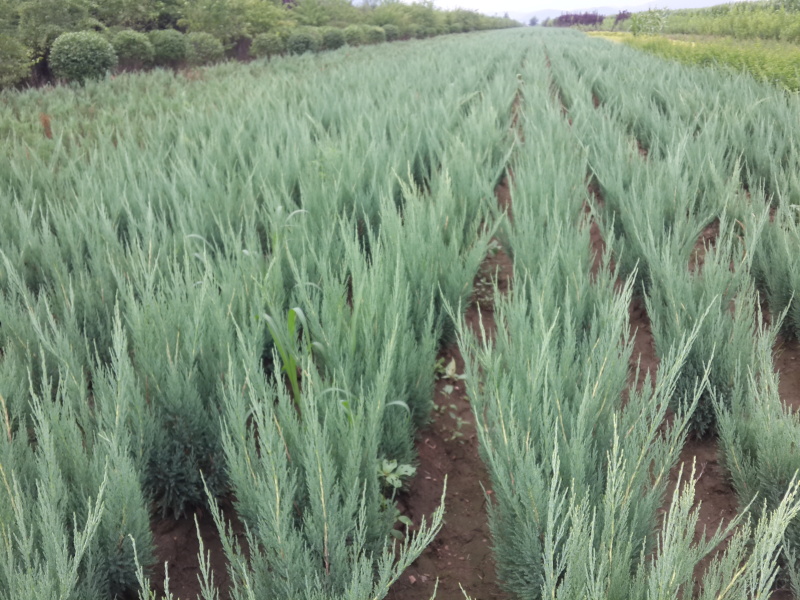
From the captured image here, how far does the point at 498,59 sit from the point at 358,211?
791 centimetres

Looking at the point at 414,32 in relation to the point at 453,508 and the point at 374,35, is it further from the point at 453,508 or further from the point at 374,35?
the point at 453,508

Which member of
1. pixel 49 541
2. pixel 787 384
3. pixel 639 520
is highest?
pixel 49 541

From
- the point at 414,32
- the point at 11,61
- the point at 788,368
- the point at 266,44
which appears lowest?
the point at 788,368

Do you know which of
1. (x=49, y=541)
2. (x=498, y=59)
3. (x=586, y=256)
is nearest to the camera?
(x=49, y=541)

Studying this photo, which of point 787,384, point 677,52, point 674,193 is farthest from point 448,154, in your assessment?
point 677,52

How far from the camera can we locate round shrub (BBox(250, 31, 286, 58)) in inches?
506

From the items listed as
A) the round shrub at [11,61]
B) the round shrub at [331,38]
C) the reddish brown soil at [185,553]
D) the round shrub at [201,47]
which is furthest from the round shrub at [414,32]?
the reddish brown soil at [185,553]

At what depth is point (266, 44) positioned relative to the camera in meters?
12.9

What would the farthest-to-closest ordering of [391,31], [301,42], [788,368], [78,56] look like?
[391,31] < [301,42] < [78,56] < [788,368]

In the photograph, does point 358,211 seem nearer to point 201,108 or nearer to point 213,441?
point 213,441

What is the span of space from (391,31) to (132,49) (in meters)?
14.7

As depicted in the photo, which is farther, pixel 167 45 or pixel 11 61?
pixel 167 45

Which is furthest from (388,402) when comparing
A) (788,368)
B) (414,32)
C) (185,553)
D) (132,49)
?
(414,32)

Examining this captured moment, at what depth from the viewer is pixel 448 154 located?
303 centimetres
